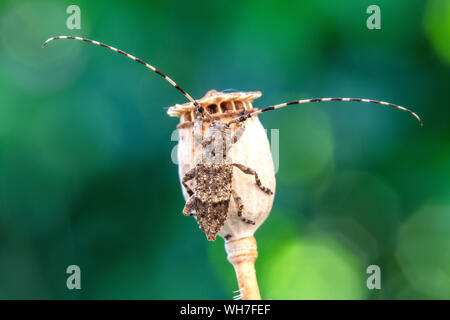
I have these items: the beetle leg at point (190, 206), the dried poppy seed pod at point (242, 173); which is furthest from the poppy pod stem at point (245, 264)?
the beetle leg at point (190, 206)

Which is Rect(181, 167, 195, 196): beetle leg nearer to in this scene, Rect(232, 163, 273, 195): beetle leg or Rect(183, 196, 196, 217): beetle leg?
Rect(183, 196, 196, 217): beetle leg

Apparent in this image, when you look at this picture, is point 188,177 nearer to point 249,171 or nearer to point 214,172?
point 214,172

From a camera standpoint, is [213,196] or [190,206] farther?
[190,206]

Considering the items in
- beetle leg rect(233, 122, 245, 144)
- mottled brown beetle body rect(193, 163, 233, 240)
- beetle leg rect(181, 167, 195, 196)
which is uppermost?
beetle leg rect(233, 122, 245, 144)

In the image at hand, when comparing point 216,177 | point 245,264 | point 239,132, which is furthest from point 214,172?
point 245,264

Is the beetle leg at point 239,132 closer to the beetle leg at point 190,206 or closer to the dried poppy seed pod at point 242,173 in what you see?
the dried poppy seed pod at point 242,173

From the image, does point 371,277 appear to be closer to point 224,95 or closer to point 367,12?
point 367,12

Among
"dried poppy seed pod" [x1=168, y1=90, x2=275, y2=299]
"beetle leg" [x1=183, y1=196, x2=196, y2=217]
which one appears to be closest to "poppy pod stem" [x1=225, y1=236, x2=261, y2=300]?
"dried poppy seed pod" [x1=168, y1=90, x2=275, y2=299]

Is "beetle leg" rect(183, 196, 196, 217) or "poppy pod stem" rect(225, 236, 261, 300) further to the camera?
"beetle leg" rect(183, 196, 196, 217)

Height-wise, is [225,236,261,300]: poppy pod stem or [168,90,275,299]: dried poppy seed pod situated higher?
[168,90,275,299]: dried poppy seed pod
